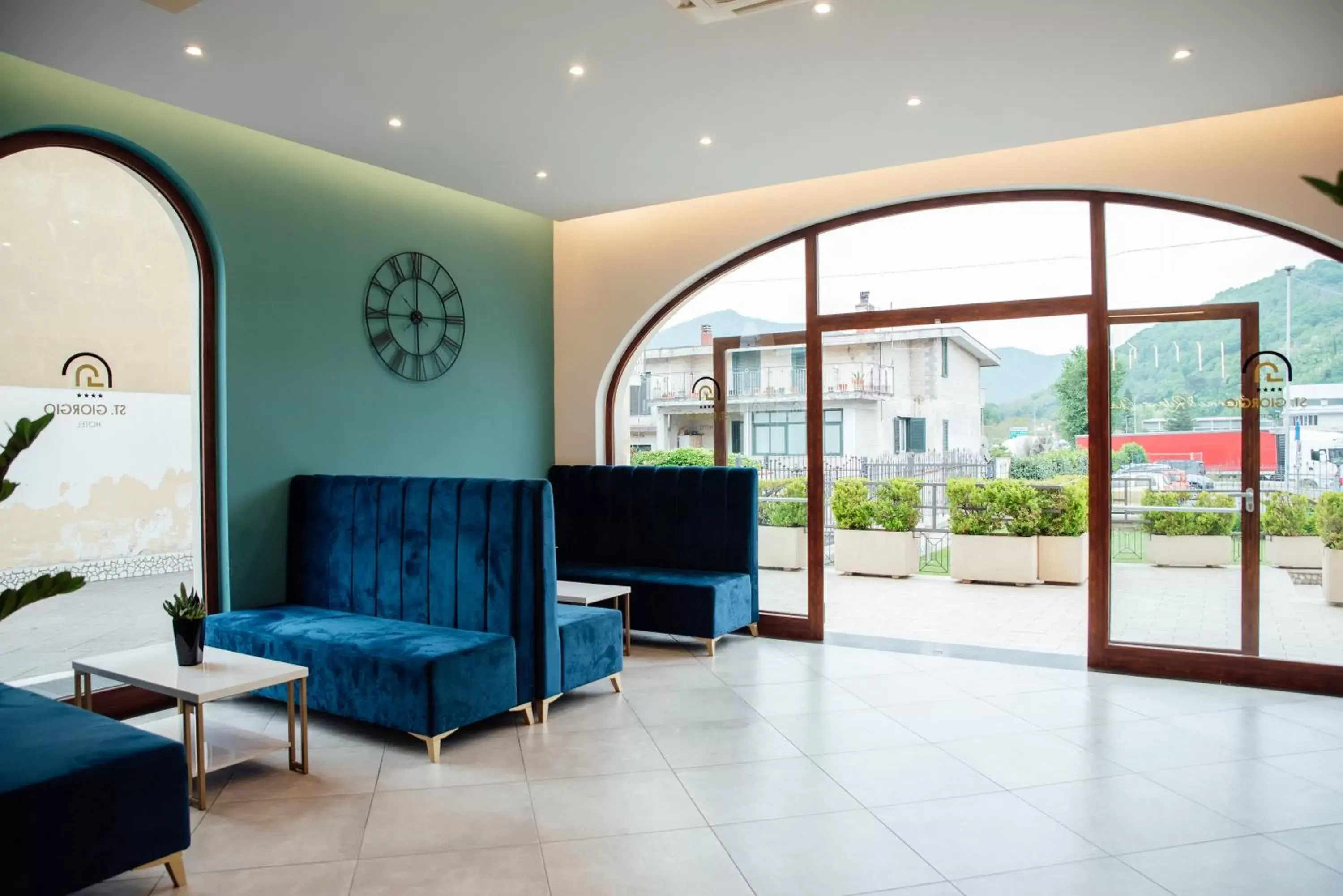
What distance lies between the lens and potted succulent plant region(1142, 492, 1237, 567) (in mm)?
4988

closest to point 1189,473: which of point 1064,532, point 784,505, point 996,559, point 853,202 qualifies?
point 1064,532

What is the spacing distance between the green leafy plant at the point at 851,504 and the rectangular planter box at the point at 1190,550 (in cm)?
178

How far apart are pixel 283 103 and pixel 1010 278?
4.31 m

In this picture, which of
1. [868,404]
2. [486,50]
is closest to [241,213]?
[486,50]

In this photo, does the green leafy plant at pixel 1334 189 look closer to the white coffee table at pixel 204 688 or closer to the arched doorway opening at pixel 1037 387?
the white coffee table at pixel 204 688

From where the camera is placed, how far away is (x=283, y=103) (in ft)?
14.2

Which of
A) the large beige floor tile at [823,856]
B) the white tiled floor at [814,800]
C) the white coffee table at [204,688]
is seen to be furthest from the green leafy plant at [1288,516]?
the white coffee table at [204,688]

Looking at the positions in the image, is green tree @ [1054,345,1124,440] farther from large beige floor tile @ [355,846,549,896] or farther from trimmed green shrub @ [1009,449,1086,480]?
large beige floor tile @ [355,846,549,896]

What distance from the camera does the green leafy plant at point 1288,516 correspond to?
15.7 ft

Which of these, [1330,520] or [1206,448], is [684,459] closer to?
[1206,448]

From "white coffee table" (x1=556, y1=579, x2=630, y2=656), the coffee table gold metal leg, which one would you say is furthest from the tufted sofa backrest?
the coffee table gold metal leg

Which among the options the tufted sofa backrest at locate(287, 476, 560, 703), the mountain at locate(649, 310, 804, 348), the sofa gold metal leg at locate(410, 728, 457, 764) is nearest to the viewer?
the sofa gold metal leg at locate(410, 728, 457, 764)

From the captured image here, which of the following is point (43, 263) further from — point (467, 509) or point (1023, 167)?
point (1023, 167)

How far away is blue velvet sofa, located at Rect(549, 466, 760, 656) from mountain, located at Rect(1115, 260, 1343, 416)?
8.18 feet
